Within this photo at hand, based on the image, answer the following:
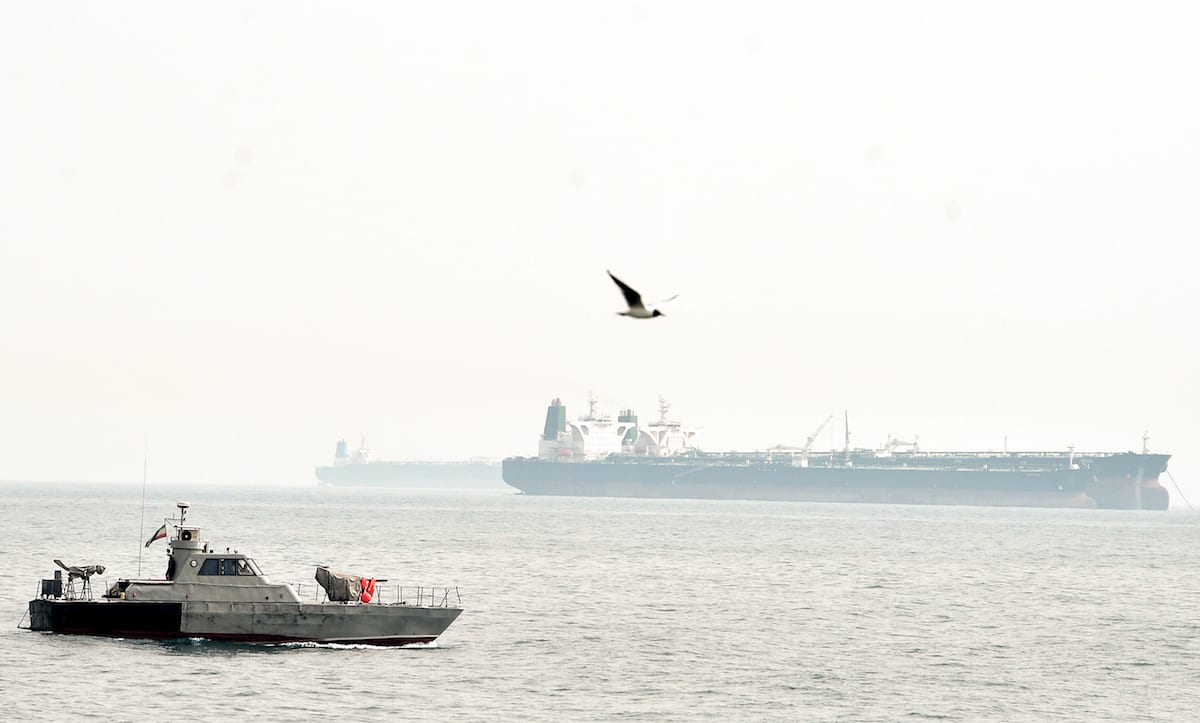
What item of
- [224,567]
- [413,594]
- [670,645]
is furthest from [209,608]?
[413,594]

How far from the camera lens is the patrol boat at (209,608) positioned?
39875mm

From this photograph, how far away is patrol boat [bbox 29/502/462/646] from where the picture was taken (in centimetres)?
3988

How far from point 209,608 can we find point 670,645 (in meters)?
13.3

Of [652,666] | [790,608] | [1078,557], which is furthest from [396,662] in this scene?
[1078,557]

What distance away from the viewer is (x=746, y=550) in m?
97.2

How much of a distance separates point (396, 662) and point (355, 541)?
58.9 metres

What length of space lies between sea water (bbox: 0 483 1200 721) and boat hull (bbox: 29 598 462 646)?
14.4 inches

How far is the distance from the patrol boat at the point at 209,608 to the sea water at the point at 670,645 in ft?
1.50

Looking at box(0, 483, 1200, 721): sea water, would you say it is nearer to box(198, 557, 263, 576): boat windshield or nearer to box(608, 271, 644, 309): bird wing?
box(198, 557, 263, 576): boat windshield

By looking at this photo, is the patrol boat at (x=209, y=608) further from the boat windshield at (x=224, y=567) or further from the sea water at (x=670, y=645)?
the sea water at (x=670, y=645)

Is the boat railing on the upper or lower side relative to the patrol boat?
lower

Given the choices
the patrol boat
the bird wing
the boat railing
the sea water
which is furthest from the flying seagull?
the boat railing

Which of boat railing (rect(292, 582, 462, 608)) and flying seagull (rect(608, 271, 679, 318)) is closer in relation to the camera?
flying seagull (rect(608, 271, 679, 318))

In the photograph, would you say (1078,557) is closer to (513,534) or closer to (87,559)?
(513,534)
